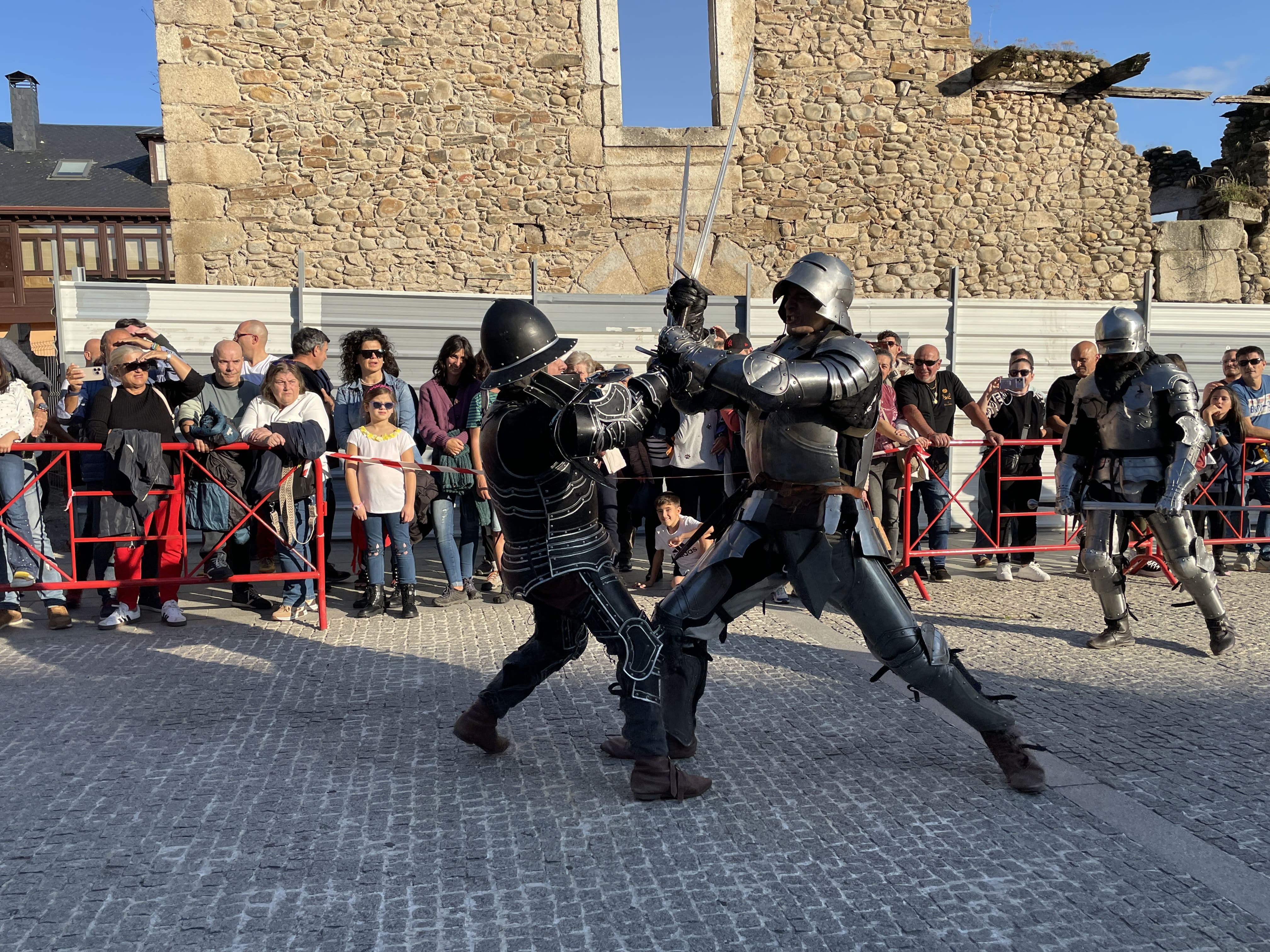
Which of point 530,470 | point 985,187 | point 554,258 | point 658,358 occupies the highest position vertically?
point 985,187

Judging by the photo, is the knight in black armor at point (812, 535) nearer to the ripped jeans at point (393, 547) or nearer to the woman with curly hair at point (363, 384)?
the ripped jeans at point (393, 547)

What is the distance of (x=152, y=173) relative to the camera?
31.1 m

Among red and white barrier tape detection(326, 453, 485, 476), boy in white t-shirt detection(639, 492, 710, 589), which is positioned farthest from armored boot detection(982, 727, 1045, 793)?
red and white barrier tape detection(326, 453, 485, 476)

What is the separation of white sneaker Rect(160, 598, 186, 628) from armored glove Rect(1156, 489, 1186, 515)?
530 cm

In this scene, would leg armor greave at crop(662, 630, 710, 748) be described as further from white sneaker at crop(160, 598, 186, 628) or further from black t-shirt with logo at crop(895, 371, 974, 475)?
black t-shirt with logo at crop(895, 371, 974, 475)

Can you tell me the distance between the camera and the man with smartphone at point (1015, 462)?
7.39 metres

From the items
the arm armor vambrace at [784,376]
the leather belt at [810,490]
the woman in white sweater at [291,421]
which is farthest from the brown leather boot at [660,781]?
the woman in white sweater at [291,421]

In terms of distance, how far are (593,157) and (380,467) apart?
6006 mm

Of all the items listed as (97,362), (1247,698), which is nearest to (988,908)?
(1247,698)

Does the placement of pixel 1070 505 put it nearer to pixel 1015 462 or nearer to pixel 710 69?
pixel 1015 462

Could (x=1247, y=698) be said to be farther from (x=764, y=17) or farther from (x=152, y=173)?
(x=152, y=173)

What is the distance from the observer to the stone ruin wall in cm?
1037

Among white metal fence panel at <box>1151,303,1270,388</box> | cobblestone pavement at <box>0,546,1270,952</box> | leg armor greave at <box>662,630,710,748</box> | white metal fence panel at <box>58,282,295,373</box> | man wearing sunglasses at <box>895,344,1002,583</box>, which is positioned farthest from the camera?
white metal fence panel at <box>1151,303,1270,388</box>

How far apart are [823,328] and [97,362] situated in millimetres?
6299
